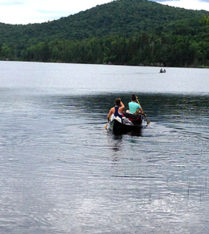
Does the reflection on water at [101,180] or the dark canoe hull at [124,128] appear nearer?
the reflection on water at [101,180]

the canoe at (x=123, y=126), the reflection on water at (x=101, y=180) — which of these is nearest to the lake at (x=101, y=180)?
the reflection on water at (x=101, y=180)

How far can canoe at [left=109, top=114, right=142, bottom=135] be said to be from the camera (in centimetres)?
3120

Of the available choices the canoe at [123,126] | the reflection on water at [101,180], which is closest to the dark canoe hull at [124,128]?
the canoe at [123,126]

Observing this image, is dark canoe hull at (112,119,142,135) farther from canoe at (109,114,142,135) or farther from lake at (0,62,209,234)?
lake at (0,62,209,234)

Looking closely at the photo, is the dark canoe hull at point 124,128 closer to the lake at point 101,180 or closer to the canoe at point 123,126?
the canoe at point 123,126

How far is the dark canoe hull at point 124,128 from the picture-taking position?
31188 mm

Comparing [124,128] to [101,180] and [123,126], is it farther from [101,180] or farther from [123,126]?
[101,180]

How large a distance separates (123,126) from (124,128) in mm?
237

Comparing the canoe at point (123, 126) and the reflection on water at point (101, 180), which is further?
the canoe at point (123, 126)

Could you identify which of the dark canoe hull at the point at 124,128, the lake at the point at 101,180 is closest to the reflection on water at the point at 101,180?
the lake at the point at 101,180

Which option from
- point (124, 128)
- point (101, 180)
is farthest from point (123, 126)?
Answer: point (101, 180)

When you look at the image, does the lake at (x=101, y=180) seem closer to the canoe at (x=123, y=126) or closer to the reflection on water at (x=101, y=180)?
the reflection on water at (x=101, y=180)

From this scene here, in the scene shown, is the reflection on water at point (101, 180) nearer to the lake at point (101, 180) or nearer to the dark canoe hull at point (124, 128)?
the lake at point (101, 180)

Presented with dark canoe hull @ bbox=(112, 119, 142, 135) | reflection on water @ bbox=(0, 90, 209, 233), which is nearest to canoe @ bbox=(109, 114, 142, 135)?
dark canoe hull @ bbox=(112, 119, 142, 135)
